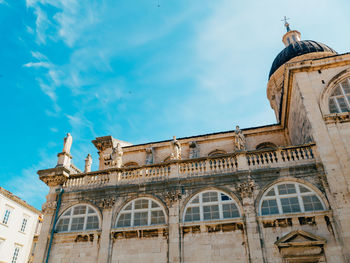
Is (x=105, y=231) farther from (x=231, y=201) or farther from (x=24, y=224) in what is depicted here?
(x=24, y=224)

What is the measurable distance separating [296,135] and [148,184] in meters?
10.4

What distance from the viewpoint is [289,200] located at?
14438mm

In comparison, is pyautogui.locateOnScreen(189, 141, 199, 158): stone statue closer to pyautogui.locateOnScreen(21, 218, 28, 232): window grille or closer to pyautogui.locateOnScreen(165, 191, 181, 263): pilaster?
pyautogui.locateOnScreen(165, 191, 181, 263): pilaster

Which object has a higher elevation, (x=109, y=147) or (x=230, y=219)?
(x=109, y=147)

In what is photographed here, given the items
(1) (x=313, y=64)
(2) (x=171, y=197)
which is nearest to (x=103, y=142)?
(2) (x=171, y=197)

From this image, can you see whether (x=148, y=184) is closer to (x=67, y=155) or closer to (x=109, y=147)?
(x=67, y=155)

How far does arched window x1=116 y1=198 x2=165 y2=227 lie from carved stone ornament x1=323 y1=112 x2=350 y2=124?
10.2 metres

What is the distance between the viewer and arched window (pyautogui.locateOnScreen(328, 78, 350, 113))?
16.3 m

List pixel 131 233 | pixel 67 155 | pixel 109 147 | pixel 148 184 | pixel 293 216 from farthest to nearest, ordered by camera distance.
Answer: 1. pixel 109 147
2. pixel 67 155
3. pixel 148 184
4. pixel 131 233
5. pixel 293 216

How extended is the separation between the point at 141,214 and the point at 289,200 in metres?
7.74

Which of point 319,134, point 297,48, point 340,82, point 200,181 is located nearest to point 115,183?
point 200,181

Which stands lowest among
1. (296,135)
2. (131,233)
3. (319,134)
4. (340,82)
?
(131,233)

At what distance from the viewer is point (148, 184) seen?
16.6 m

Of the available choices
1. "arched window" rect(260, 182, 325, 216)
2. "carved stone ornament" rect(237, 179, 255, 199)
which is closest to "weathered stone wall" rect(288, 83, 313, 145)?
"arched window" rect(260, 182, 325, 216)
